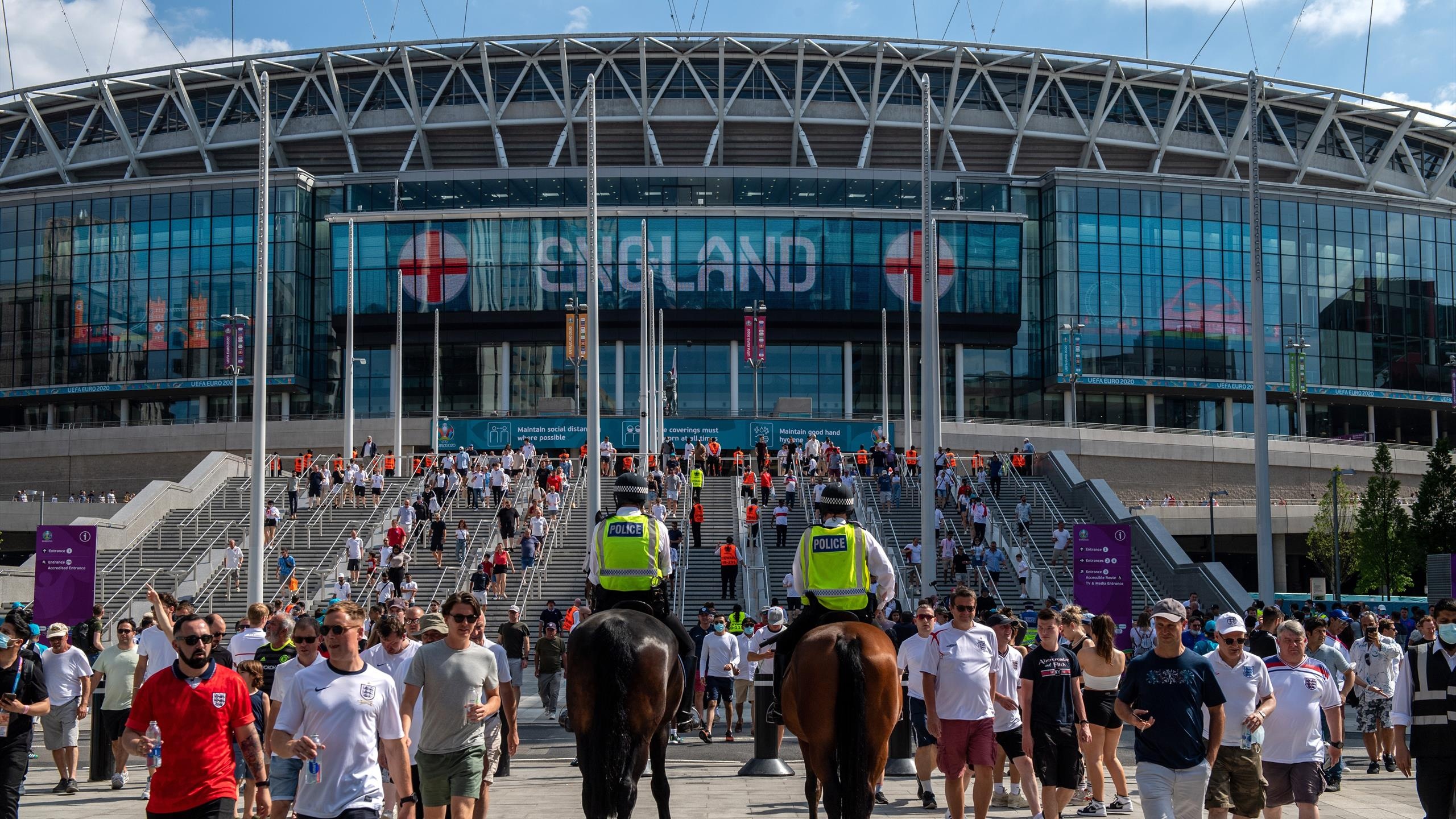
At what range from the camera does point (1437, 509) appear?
51750 millimetres

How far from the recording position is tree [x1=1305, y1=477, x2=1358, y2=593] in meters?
58.9

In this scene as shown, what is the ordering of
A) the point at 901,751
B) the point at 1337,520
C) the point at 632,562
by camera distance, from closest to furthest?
the point at 632,562, the point at 901,751, the point at 1337,520

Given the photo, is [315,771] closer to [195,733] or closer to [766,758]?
[195,733]

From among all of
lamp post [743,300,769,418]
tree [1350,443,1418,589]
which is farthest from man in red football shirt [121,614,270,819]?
lamp post [743,300,769,418]

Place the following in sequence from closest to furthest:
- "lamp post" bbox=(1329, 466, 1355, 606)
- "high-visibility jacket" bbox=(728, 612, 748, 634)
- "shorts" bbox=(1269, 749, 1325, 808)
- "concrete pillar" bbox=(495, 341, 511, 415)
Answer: "shorts" bbox=(1269, 749, 1325, 808)
"high-visibility jacket" bbox=(728, 612, 748, 634)
"lamp post" bbox=(1329, 466, 1355, 606)
"concrete pillar" bbox=(495, 341, 511, 415)

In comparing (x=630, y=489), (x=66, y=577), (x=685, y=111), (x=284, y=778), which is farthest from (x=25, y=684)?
(x=685, y=111)

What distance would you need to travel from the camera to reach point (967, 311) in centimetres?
7312

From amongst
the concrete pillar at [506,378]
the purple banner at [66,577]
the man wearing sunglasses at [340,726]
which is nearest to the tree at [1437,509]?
the concrete pillar at [506,378]

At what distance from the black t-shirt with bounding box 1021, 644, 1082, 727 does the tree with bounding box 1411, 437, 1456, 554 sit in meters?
42.9

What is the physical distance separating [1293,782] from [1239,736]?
0.80 m

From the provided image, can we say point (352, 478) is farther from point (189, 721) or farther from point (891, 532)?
point (189, 721)

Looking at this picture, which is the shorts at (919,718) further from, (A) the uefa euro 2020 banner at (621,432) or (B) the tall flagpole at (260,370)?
(A) the uefa euro 2020 banner at (621,432)

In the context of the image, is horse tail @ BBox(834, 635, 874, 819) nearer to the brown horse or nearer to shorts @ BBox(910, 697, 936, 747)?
the brown horse

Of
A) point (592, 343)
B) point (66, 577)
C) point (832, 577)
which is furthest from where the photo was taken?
point (592, 343)
